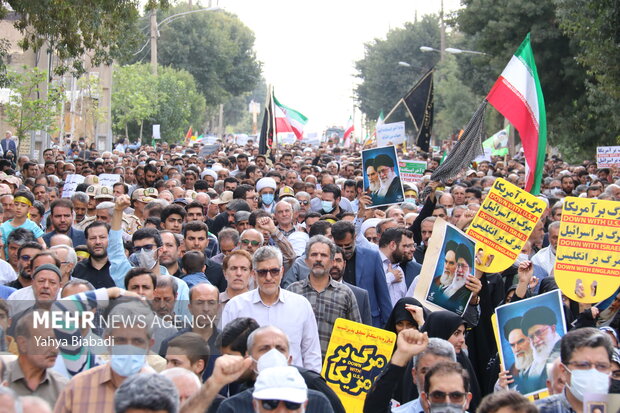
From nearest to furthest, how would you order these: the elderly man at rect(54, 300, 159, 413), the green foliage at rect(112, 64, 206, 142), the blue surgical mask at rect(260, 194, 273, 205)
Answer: the elderly man at rect(54, 300, 159, 413), the blue surgical mask at rect(260, 194, 273, 205), the green foliage at rect(112, 64, 206, 142)

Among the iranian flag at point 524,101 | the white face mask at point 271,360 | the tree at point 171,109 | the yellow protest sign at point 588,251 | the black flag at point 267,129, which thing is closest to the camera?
the white face mask at point 271,360

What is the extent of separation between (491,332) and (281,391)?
386 centimetres

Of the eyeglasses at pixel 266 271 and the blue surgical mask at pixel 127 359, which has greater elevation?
the eyeglasses at pixel 266 271

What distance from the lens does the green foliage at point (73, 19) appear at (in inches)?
690

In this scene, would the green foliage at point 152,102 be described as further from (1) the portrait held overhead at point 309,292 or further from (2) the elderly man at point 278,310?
(2) the elderly man at point 278,310

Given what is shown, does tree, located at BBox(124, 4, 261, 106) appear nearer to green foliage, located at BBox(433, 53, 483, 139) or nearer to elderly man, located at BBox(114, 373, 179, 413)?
green foliage, located at BBox(433, 53, 483, 139)

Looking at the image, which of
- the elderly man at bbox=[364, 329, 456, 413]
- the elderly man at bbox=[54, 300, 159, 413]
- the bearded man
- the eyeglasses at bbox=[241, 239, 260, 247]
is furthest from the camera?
the bearded man

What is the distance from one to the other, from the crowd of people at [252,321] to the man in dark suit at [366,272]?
0.01 meters

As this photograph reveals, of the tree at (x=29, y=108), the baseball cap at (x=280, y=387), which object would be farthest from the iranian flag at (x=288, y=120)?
the baseball cap at (x=280, y=387)

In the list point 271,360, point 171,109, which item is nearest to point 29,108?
point 271,360

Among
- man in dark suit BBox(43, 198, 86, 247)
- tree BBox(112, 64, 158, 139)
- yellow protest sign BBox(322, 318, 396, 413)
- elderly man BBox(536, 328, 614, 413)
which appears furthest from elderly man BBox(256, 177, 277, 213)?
tree BBox(112, 64, 158, 139)

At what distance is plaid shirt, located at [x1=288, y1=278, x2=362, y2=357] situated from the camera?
296 inches

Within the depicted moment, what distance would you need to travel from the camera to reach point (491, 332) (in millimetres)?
8102

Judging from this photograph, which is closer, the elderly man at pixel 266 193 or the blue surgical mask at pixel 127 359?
the blue surgical mask at pixel 127 359
